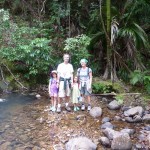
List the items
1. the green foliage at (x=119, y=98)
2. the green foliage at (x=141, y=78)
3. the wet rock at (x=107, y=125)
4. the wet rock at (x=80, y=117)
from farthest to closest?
the green foliage at (x=141, y=78) < the green foliage at (x=119, y=98) < the wet rock at (x=80, y=117) < the wet rock at (x=107, y=125)

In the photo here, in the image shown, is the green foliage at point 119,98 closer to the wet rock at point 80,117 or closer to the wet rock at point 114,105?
the wet rock at point 114,105

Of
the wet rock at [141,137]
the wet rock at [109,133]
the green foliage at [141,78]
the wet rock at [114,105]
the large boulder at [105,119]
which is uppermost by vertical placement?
the green foliage at [141,78]

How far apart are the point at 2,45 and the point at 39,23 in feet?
6.12

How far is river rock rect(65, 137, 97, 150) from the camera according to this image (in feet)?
17.4

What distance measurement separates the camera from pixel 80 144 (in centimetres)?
533

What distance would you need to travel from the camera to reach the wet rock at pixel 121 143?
5430 millimetres

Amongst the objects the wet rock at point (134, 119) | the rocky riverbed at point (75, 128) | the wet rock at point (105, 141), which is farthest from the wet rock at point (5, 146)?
the wet rock at point (134, 119)

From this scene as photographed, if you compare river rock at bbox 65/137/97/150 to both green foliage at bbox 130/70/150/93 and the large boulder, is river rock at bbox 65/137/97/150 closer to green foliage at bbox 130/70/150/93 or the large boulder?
the large boulder

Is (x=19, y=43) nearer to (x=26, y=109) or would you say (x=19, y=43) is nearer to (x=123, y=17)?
(x=26, y=109)

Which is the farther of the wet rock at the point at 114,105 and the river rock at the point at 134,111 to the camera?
the wet rock at the point at 114,105

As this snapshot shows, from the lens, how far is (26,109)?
7.70 metres

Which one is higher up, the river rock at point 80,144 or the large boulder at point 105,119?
the large boulder at point 105,119

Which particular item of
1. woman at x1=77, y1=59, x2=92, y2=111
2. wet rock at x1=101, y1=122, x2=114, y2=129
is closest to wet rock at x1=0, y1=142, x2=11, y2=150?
wet rock at x1=101, y1=122, x2=114, y2=129

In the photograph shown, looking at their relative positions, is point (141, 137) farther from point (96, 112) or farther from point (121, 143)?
point (96, 112)
